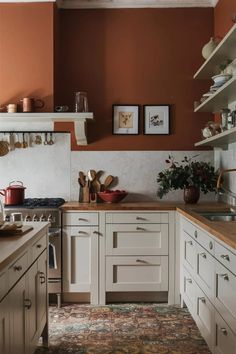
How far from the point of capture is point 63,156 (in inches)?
160

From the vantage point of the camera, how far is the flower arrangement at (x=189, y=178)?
3678 millimetres

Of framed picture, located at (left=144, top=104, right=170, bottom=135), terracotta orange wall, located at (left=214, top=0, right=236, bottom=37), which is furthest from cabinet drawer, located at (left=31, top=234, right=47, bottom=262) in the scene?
terracotta orange wall, located at (left=214, top=0, right=236, bottom=37)

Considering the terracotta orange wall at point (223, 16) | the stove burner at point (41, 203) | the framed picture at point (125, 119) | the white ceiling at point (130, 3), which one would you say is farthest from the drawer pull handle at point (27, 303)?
the white ceiling at point (130, 3)

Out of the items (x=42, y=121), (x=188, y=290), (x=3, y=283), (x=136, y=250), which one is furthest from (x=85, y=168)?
(x=3, y=283)

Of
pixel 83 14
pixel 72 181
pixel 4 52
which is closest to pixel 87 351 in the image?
pixel 72 181

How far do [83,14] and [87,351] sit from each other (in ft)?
10.5

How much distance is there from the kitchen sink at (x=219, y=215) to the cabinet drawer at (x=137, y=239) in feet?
1.51

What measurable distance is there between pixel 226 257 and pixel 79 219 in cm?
178

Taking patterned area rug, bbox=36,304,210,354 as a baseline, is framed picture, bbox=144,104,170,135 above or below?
above

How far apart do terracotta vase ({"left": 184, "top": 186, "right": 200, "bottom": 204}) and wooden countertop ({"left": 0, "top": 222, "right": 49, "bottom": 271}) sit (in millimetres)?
1864

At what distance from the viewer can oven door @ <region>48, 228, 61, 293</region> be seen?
11.2 feet

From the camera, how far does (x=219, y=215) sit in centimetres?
304

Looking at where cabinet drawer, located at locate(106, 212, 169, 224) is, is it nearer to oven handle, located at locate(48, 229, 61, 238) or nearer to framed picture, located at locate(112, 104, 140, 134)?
oven handle, located at locate(48, 229, 61, 238)

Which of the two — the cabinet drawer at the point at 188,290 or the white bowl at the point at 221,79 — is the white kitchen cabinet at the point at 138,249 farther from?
the white bowl at the point at 221,79
